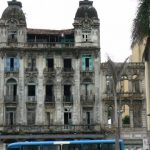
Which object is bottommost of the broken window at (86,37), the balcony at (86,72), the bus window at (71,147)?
the bus window at (71,147)

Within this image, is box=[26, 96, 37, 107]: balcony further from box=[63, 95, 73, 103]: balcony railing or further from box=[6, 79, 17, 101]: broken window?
box=[63, 95, 73, 103]: balcony railing

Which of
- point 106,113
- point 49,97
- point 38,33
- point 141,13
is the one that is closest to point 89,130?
point 106,113

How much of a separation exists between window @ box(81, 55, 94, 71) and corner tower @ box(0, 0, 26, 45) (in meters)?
7.81

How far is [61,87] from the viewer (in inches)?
2073

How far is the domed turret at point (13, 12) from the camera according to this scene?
53.8 meters

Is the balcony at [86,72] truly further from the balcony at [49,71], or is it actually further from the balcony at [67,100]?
the balcony at [49,71]

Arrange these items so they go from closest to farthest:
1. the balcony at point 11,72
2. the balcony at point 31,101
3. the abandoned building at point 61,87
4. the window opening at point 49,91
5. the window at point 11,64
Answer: the abandoned building at point 61,87
the balcony at point 31,101
the balcony at point 11,72
the window opening at point 49,91
the window at point 11,64

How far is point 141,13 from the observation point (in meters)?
24.2

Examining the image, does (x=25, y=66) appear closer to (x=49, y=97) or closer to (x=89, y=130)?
(x=49, y=97)

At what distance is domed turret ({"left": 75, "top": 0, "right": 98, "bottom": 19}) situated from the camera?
54500 millimetres

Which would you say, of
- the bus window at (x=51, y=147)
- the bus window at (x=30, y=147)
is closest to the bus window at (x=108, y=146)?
the bus window at (x=51, y=147)

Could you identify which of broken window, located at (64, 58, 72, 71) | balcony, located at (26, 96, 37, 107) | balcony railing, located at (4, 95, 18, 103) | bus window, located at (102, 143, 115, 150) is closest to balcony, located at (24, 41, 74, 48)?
broken window, located at (64, 58, 72, 71)

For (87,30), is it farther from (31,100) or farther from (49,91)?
(31,100)

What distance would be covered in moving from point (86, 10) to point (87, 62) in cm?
677
